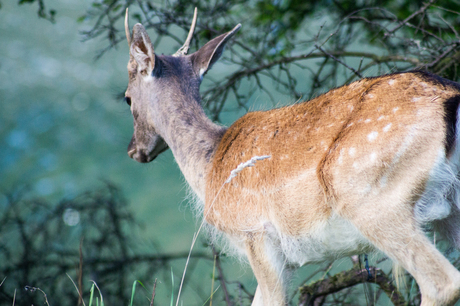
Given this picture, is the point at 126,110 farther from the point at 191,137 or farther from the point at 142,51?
the point at 191,137

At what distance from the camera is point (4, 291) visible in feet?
11.8

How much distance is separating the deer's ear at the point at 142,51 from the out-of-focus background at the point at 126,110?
0.99m

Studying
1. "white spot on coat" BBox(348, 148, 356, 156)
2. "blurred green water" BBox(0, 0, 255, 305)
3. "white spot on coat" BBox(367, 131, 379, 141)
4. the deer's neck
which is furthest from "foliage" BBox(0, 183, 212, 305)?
"blurred green water" BBox(0, 0, 255, 305)

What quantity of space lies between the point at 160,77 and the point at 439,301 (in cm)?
249

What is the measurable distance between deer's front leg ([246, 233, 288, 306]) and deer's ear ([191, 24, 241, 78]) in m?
1.53

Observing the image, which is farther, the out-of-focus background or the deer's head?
the out-of-focus background

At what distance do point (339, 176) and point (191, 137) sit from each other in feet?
4.46

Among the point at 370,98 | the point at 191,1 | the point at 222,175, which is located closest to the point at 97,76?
the point at 191,1

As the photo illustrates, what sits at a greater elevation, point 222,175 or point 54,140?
point 222,175

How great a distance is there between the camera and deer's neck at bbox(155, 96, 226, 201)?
3.27 metres

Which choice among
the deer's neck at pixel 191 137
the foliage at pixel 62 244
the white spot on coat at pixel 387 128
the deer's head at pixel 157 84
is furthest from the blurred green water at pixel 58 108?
the white spot on coat at pixel 387 128

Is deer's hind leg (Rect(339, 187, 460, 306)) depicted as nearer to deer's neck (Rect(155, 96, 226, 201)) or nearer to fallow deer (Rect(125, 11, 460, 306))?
fallow deer (Rect(125, 11, 460, 306))

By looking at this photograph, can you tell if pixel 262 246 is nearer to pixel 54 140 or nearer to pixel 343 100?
pixel 343 100

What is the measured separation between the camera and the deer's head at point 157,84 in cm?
346
